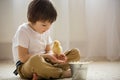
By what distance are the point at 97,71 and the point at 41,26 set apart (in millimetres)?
389

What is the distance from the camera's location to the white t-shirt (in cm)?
124

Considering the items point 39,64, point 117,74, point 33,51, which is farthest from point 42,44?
point 117,74

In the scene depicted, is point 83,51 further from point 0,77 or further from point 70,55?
point 0,77

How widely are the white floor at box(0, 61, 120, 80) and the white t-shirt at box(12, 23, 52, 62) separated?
0.12 metres

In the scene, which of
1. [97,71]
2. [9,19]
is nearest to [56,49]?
[97,71]

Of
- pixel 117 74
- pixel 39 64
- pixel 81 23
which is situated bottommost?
pixel 117 74

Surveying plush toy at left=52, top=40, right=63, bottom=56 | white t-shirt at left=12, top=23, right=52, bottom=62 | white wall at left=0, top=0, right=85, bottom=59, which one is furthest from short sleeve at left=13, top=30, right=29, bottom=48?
white wall at left=0, top=0, right=85, bottom=59

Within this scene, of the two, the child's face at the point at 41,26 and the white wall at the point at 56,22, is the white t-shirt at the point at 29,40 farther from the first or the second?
the white wall at the point at 56,22

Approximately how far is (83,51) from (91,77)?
0.53 meters

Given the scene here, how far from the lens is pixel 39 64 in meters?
1.17

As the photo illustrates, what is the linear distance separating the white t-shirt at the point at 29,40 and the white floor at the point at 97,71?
12cm

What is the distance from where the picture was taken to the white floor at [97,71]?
1284mm

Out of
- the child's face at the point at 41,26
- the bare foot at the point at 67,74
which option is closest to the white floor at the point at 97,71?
the bare foot at the point at 67,74

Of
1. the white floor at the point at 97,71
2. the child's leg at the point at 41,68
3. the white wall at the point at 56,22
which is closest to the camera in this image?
the child's leg at the point at 41,68
